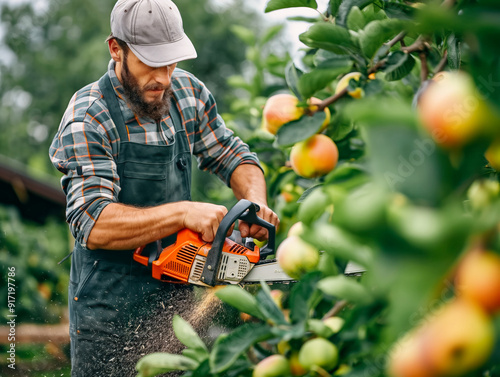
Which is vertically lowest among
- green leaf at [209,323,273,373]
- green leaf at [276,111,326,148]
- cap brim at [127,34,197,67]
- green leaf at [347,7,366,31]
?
cap brim at [127,34,197,67]

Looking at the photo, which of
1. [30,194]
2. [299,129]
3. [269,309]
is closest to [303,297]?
[269,309]

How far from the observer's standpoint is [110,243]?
219cm

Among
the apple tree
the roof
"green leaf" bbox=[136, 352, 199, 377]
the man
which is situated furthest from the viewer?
the roof

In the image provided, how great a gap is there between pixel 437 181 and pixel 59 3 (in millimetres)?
18396

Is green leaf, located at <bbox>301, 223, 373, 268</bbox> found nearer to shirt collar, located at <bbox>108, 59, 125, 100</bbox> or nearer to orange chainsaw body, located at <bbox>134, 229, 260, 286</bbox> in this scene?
orange chainsaw body, located at <bbox>134, 229, 260, 286</bbox>

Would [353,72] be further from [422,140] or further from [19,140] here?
[19,140]

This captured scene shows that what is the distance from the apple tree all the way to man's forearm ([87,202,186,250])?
0.97 metres

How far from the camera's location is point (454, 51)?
4.15 feet

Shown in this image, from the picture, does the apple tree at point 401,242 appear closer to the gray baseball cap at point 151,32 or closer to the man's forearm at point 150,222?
the man's forearm at point 150,222

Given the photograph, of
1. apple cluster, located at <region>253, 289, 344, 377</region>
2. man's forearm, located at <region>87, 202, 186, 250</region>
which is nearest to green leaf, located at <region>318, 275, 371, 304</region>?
apple cluster, located at <region>253, 289, 344, 377</region>

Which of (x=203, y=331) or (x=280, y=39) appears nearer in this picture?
(x=203, y=331)

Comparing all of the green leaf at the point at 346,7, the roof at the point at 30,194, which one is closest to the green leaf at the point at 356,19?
the green leaf at the point at 346,7

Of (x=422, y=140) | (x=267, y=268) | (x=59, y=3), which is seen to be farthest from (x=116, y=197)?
(x=59, y=3)

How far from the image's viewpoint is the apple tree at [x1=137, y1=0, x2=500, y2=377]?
1.90 ft
